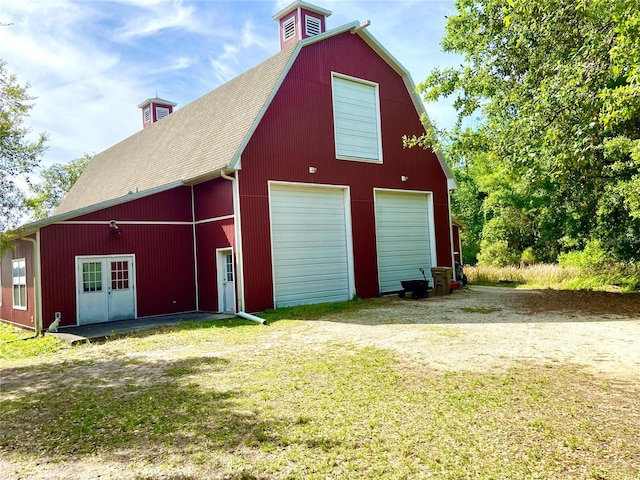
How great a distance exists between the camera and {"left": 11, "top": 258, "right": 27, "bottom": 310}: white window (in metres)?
13.2

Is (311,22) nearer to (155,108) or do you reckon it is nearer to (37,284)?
(155,108)

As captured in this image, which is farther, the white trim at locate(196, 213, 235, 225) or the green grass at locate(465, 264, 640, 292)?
the green grass at locate(465, 264, 640, 292)

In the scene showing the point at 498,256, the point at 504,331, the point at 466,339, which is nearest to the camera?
the point at 466,339

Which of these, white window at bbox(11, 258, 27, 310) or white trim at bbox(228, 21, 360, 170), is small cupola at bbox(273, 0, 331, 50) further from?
white window at bbox(11, 258, 27, 310)

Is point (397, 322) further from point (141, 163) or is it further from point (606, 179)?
point (141, 163)

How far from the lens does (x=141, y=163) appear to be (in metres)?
18.5

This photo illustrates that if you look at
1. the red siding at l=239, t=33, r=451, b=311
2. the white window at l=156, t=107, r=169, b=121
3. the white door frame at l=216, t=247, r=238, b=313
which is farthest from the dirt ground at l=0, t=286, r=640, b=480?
the white window at l=156, t=107, r=169, b=121

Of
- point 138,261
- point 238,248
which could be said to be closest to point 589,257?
point 238,248

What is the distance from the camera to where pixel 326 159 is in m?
14.2

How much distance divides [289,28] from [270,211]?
7.14 metres

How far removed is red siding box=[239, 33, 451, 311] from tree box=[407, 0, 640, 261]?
1.19 metres

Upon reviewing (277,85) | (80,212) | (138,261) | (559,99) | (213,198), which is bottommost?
(138,261)

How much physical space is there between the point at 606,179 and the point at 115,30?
51.3 feet

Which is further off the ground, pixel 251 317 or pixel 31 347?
pixel 251 317
